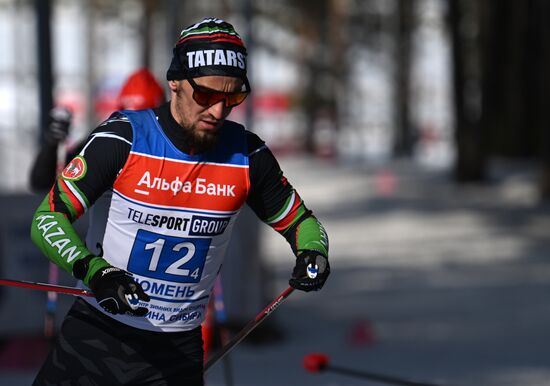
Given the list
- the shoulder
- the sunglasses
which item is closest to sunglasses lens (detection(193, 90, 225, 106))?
the sunglasses

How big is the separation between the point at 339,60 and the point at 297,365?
4042cm

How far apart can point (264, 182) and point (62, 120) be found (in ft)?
11.2

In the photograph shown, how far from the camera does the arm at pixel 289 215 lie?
3.91 m

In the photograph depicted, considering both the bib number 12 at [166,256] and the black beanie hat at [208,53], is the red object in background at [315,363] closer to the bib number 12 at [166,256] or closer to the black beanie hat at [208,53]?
the bib number 12 at [166,256]

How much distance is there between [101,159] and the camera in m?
3.64

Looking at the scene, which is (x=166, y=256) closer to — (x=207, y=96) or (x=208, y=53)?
(x=207, y=96)

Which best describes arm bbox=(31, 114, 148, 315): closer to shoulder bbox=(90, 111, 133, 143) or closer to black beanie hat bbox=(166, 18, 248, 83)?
shoulder bbox=(90, 111, 133, 143)

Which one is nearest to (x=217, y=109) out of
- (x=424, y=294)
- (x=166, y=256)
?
(x=166, y=256)

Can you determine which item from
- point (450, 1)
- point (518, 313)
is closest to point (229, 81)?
point (518, 313)

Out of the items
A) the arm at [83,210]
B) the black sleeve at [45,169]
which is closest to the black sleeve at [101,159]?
the arm at [83,210]

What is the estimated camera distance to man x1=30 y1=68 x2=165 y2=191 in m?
6.67

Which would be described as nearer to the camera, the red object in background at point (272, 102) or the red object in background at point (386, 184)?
the red object in background at point (386, 184)

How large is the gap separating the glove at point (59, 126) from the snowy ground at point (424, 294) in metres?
1.85

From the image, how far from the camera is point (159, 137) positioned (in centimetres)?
377
